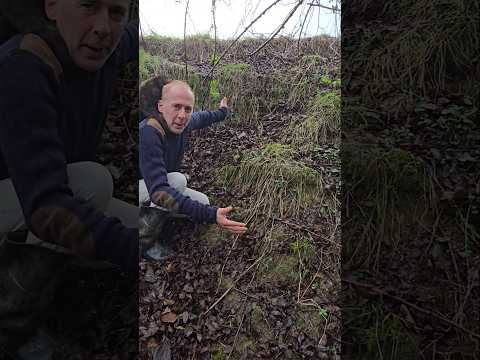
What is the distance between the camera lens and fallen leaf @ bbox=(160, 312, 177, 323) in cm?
298

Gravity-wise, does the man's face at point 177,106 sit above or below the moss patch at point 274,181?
above

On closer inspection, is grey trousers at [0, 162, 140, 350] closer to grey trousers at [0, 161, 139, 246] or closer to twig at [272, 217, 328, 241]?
grey trousers at [0, 161, 139, 246]

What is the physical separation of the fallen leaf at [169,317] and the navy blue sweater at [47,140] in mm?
511

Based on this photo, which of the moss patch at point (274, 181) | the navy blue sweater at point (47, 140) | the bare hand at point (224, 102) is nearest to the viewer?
the navy blue sweater at point (47, 140)

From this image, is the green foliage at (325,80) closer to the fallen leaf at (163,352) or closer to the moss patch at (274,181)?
the moss patch at (274,181)

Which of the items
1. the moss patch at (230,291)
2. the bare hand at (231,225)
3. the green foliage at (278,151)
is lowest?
the moss patch at (230,291)

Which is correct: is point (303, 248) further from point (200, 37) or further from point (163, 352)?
point (200, 37)

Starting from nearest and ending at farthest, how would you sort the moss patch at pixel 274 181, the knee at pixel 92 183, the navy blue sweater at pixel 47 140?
the navy blue sweater at pixel 47 140 → the knee at pixel 92 183 → the moss patch at pixel 274 181

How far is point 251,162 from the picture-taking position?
301 cm

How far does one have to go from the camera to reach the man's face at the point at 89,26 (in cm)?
281

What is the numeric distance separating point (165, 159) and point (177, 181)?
0.53 ft

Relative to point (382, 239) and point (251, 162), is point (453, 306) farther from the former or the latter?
point (251, 162)

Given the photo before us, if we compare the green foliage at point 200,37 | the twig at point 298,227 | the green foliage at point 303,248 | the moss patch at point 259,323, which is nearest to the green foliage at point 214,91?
the green foliage at point 200,37

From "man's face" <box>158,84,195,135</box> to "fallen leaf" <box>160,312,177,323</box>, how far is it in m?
1.17
